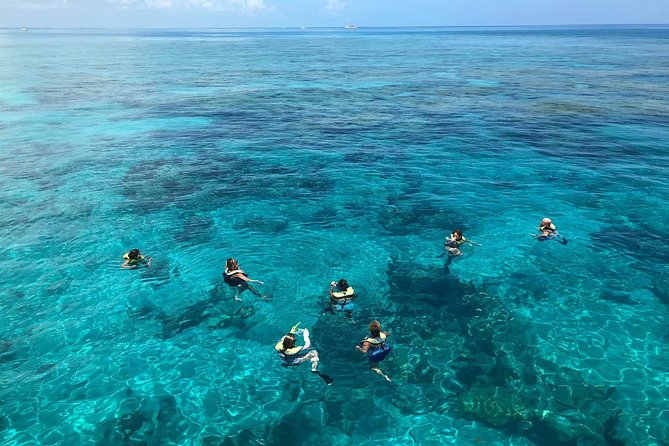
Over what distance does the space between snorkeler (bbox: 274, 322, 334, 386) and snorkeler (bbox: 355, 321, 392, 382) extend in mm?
1764

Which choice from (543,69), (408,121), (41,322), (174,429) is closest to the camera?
(174,429)

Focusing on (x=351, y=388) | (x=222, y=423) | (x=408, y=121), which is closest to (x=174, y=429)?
(x=222, y=423)

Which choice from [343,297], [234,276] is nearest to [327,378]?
[343,297]

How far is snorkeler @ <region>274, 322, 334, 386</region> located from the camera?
53.2 feet

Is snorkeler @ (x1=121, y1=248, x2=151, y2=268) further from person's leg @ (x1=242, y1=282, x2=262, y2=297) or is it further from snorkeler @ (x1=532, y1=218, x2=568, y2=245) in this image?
snorkeler @ (x1=532, y1=218, x2=568, y2=245)

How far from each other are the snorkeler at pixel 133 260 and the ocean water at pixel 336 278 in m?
0.84

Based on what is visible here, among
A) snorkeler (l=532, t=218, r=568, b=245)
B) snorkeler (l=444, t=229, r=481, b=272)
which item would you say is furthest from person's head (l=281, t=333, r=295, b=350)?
snorkeler (l=532, t=218, r=568, b=245)

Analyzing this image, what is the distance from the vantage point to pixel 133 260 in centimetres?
2266

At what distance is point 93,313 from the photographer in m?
19.7

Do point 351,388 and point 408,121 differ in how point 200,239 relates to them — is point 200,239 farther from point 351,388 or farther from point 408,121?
point 408,121

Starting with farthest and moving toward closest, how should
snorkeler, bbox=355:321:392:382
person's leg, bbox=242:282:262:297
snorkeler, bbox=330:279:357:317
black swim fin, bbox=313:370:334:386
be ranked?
person's leg, bbox=242:282:262:297, snorkeler, bbox=330:279:357:317, snorkeler, bbox=355:321:392:382, black swim fin, bbox=313:370:334:386

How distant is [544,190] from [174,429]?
29.2 metres

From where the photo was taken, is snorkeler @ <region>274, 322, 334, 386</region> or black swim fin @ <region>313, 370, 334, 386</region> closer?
black swim fin @ <region>313, 370, 334, 386</region>

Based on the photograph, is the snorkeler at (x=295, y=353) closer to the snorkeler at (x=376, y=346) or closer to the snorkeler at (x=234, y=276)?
the snorkeler at (x=376, y=346)
